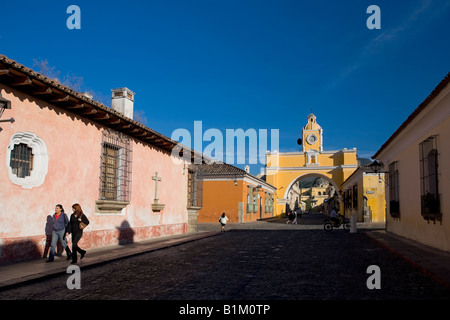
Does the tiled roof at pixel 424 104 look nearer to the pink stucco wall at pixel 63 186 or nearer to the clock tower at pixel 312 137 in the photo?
the pink stucco wall at pixel 63 186

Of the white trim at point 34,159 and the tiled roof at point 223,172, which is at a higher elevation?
the tiled roof at point 223,172

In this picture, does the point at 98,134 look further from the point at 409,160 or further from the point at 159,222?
the point at 409,160

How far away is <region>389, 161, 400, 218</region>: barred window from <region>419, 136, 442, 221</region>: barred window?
13.1 feet

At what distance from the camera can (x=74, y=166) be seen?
32.7 ft

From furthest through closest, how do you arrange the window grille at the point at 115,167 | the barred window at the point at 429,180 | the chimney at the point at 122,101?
the chimney at the point at 122,101 < the window grille at the point at 115,167 < the barred window at the point at 429,180

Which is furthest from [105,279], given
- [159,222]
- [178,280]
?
[159,222]

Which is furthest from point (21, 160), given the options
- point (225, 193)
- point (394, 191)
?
point (225, 193)

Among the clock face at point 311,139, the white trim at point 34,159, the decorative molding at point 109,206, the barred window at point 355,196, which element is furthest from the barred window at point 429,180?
the clock face at point 311,139

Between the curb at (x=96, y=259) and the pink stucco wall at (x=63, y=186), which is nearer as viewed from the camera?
the curb at (x=96, y=259)

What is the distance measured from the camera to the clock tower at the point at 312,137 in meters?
48.7

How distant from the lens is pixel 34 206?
8.50m

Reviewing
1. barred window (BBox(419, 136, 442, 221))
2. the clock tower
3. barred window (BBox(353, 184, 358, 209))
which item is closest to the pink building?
barred window (BBox(419, 136, 442, 221))

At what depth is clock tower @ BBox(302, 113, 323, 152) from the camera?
48656mm
